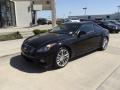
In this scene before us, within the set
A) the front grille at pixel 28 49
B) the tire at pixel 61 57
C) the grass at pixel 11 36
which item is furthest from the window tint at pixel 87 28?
the grass at pixel 11 36

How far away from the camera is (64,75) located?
483 centimetres

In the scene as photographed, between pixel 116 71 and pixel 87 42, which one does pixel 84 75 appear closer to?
pixel 116 71

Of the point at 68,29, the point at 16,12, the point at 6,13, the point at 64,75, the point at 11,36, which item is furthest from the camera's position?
the point at 16,12

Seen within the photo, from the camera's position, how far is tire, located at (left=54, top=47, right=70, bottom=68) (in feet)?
17.3

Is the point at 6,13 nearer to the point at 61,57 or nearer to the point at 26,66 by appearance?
the point at 26,66

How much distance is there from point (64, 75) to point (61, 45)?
992 mm

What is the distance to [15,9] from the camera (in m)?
18.9

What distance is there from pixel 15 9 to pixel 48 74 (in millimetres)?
15479

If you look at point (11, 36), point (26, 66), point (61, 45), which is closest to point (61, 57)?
point (61, 45)

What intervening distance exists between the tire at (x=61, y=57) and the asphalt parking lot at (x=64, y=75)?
0.51 ft

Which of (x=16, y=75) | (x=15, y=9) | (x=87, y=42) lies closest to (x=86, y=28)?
(x=87, y=42)

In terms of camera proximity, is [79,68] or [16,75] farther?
[79,68]

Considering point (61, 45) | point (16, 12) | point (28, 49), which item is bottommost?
point (28, 49)

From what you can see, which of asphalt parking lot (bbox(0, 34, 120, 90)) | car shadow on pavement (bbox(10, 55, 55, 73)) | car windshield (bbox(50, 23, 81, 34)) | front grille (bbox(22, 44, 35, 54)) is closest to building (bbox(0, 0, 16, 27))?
asphalt parking lot (bbox(0, 34, 120, 90))
